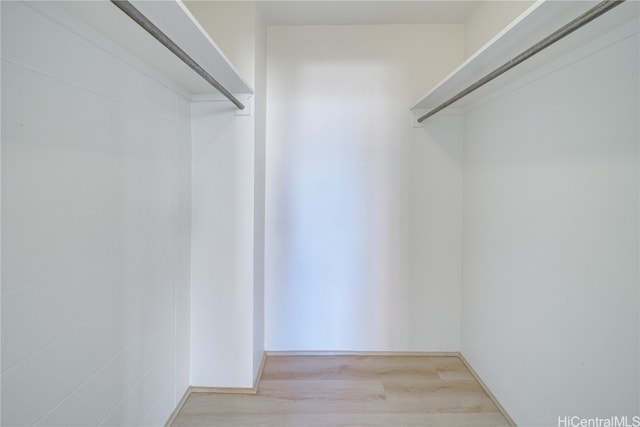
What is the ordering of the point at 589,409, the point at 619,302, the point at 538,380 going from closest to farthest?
the point at 619,302
the point at 589,409
the point at 538,380

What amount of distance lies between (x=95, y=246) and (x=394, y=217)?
1.94 m

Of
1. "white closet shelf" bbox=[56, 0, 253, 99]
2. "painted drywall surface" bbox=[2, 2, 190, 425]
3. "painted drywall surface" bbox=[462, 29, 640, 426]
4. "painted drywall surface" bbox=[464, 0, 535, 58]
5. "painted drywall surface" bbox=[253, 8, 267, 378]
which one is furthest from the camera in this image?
"painted drywall surface" bbox=[253, 8, 267, 378]

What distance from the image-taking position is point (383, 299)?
252cm

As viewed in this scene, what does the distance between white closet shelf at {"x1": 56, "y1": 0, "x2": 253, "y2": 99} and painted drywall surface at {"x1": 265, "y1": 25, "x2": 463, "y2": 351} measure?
31.9 inches

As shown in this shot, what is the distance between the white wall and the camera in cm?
200

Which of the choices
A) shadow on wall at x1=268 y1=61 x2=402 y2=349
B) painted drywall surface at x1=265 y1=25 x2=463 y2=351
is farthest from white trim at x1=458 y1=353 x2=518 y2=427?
shadow on wall at x1=268 y1=61 x2=402 y2=349

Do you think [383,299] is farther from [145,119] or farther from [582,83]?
[145,119]

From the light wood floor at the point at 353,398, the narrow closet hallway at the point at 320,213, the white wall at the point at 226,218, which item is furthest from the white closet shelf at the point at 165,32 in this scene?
the light wood floor at the point at 353,398

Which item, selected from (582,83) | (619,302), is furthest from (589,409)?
(582,83)

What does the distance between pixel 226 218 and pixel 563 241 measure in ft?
6.00

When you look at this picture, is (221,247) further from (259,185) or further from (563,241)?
(563,241)

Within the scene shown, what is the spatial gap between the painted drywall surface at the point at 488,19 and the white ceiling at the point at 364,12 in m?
0.07

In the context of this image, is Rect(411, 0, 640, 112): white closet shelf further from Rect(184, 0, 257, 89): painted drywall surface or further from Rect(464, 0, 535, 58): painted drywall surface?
Rect(184, 0, 257, 89): painted drywall surface

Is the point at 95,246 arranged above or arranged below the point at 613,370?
above
